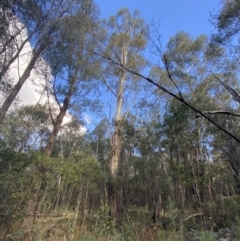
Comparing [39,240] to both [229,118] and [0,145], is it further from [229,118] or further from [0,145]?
[229,118]

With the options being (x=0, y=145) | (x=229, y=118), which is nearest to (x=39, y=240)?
(x=0, y=145)

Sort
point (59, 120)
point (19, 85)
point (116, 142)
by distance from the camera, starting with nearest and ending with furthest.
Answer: point (19, 85) < point (59, 120) < point (116, 142)

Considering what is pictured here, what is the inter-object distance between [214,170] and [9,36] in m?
7.96

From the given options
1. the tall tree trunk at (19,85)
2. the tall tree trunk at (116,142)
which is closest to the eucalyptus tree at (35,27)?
the tall tree trunk at (19,85)

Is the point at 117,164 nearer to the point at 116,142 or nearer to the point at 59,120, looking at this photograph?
the point at 116,142

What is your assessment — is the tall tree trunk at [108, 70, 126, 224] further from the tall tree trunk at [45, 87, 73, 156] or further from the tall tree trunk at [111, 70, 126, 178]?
the tall tree trunk at [45, 87, 73, 156]

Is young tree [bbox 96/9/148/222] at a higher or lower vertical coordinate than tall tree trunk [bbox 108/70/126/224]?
higher

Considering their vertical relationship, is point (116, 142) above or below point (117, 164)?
above

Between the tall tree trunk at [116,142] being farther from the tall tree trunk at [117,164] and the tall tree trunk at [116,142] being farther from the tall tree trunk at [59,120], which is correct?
the tall tree trunk at [59,120]

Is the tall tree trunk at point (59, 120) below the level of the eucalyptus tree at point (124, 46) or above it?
below

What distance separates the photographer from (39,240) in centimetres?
260

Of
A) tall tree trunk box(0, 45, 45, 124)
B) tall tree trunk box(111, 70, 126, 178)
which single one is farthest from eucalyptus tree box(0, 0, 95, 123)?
tall tree trunk box(111, 70, 126, 178)

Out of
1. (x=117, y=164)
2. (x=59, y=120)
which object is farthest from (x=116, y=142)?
(x=59, y=120)

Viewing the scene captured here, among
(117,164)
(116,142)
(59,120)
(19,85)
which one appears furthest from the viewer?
(116,142)
